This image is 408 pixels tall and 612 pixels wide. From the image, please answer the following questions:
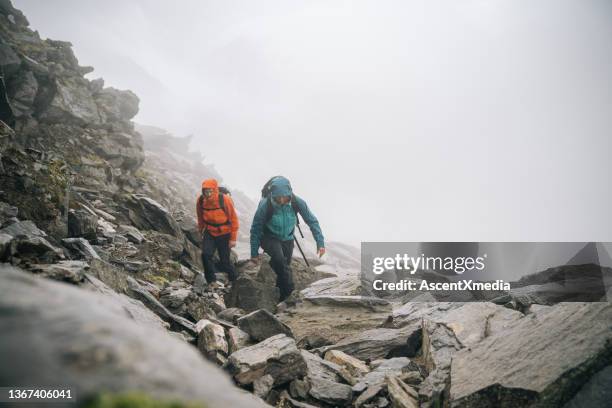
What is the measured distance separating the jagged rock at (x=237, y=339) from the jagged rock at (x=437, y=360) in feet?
11.1

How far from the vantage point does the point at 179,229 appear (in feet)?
50.2

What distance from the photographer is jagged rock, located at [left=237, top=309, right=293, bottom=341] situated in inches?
271

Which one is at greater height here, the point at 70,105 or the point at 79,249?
the point at 70,105

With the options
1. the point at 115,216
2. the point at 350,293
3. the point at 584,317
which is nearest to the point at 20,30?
the point at 115,216

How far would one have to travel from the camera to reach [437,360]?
20.0 feet

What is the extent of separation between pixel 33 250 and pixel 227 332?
3807mm

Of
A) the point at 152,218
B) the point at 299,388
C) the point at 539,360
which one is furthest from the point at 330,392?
the point at 152,218

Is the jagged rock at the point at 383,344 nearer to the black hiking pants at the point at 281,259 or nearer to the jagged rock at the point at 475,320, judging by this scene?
the jagged rock at the point at 475,320

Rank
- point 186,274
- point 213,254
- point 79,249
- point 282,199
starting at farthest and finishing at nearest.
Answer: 1. point 186,274
2. point 213,254
3. point 282,199
4. point 79,249

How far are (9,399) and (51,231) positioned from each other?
883cm

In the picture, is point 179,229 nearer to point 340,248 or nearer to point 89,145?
point 89,145

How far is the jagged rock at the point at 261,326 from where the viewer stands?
6871 millimetres

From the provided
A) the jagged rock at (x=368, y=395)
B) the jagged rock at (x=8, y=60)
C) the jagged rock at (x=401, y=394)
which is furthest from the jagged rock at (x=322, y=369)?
the jagged rock at (x=8, y=60)

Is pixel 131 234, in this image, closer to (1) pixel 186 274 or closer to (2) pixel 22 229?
(1) pixel 186 274
